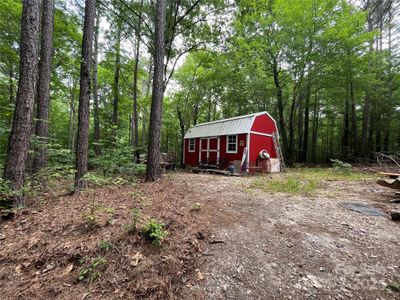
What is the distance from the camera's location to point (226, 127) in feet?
37.8

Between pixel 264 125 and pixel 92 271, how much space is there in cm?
1086

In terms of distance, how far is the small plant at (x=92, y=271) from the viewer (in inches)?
66.7

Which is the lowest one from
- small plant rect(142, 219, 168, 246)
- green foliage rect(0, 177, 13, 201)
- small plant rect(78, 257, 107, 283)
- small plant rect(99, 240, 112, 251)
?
small plant rect(78, 257, 107, 283)

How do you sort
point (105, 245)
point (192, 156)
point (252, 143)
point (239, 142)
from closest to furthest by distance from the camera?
point (105, 245) → point (252, 143) → point (239, 142) → point (192, 156)

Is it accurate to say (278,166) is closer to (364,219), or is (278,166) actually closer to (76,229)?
(364,219)

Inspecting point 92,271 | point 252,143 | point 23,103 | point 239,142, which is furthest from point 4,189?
point 252,143

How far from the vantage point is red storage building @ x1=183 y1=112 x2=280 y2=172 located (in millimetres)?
10188

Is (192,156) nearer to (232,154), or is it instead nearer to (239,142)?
(232,154)

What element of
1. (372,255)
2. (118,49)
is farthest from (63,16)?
(372,255)

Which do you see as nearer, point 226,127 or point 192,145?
point 226,127

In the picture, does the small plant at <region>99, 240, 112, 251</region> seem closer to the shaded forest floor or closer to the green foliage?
the shaded forest floor

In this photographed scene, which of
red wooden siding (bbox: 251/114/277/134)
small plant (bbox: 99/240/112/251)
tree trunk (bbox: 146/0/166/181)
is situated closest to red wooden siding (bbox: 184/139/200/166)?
red wooden siding (bbox: 251/114/277/134)

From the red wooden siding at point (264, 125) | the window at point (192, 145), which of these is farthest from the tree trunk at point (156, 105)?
the window at point (192, 145)

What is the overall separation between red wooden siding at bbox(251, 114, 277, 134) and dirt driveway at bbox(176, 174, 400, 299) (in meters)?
7.37
